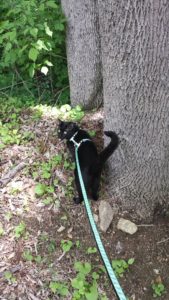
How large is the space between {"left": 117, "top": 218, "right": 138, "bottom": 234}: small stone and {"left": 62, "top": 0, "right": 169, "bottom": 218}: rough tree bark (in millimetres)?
139

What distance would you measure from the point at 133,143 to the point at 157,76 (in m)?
0.68

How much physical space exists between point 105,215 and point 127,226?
239 mm

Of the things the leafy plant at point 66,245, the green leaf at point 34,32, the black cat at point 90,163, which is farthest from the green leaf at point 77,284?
the green leaf at point 34,32

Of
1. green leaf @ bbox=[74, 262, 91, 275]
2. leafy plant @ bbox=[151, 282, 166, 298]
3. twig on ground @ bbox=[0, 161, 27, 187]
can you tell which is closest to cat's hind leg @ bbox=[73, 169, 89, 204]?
green leaf @ bbox=[74, 262, 91, 275]

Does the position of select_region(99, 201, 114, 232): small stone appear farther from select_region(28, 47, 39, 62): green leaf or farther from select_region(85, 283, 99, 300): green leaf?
select_region(28, 47, 39, 62): green leaf

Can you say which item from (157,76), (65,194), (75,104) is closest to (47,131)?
(75,104)

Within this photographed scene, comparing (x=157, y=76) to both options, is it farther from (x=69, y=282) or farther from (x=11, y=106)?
(x=11, y=106)

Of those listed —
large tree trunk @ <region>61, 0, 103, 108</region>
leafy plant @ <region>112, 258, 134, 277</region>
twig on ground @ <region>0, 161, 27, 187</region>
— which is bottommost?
leafy plant @ <region>112, 258, 134, 277</region>

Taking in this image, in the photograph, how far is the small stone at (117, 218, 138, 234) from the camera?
3.64 meters

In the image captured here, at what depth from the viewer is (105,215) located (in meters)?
3.70

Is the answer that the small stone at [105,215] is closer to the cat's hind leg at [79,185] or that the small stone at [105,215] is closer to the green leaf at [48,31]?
the cat's hind leg at [79,185]

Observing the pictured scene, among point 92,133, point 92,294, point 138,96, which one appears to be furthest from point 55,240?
point 138,96

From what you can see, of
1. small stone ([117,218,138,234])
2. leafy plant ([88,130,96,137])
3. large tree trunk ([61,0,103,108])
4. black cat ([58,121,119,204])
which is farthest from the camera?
leafy plant ([88,130,96,137])

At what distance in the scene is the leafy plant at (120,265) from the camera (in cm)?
342
